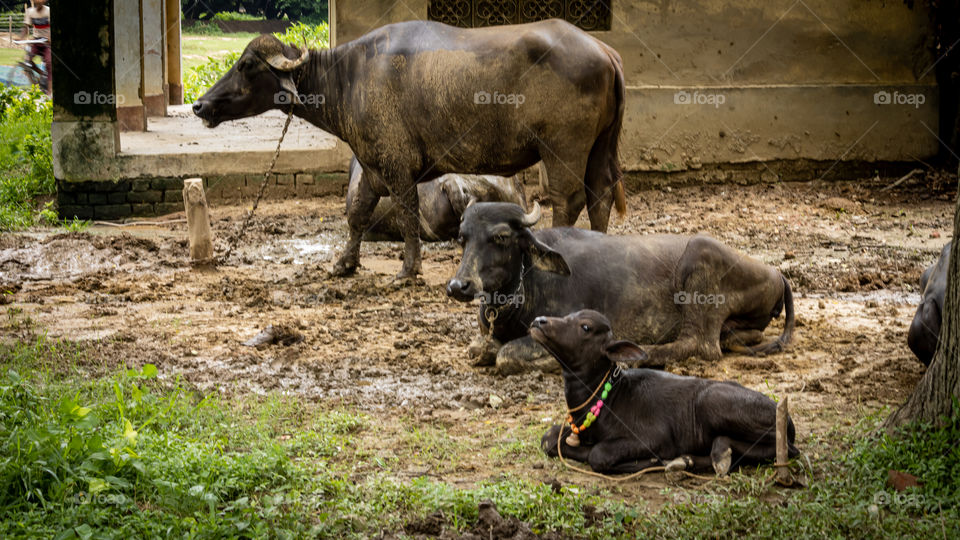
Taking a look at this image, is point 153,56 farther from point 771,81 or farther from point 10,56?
point 10,56

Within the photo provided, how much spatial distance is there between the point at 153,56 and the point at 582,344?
47.1ft

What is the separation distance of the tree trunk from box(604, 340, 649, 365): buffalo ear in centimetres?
123

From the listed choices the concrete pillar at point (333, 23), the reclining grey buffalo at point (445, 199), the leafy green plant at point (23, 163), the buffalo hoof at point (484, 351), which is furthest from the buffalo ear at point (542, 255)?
the leafy green plant at point (23, 163)

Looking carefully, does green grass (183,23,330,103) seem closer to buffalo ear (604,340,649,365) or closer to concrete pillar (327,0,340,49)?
concrete pillar (327,0,340,49)

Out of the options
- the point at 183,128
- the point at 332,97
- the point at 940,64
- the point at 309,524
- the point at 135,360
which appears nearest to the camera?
the point at 309,524

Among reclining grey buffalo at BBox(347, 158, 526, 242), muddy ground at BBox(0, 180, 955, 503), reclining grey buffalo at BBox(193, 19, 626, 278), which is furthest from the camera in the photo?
reclining grey buffalo at BBox(347, 158, 526, 242)

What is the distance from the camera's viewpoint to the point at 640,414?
4.86 m

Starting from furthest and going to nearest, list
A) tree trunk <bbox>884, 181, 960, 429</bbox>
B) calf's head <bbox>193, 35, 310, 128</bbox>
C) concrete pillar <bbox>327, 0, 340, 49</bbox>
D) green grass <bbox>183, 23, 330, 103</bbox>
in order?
green grass <bbox>183, 23, 330, 103</bbox>, concrete pillar <bbox>327, 0, 340, 49</bbox>, calf's head <bbox>193, 35, 310, 128</bbox>, tree trunk <bbox>884, 181, 960, 429</bbox>

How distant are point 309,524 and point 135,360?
2785 mm

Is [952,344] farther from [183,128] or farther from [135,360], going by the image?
[183,128]

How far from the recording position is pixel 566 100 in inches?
330

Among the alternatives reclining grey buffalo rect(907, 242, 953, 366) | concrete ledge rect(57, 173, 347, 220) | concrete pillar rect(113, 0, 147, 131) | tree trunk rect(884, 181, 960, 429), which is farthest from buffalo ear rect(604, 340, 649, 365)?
concrete pillar rect(113, 0, 147, 131)

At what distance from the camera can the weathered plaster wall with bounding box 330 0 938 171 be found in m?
12.9

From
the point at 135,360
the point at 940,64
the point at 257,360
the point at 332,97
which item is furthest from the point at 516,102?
the point at 940,64
